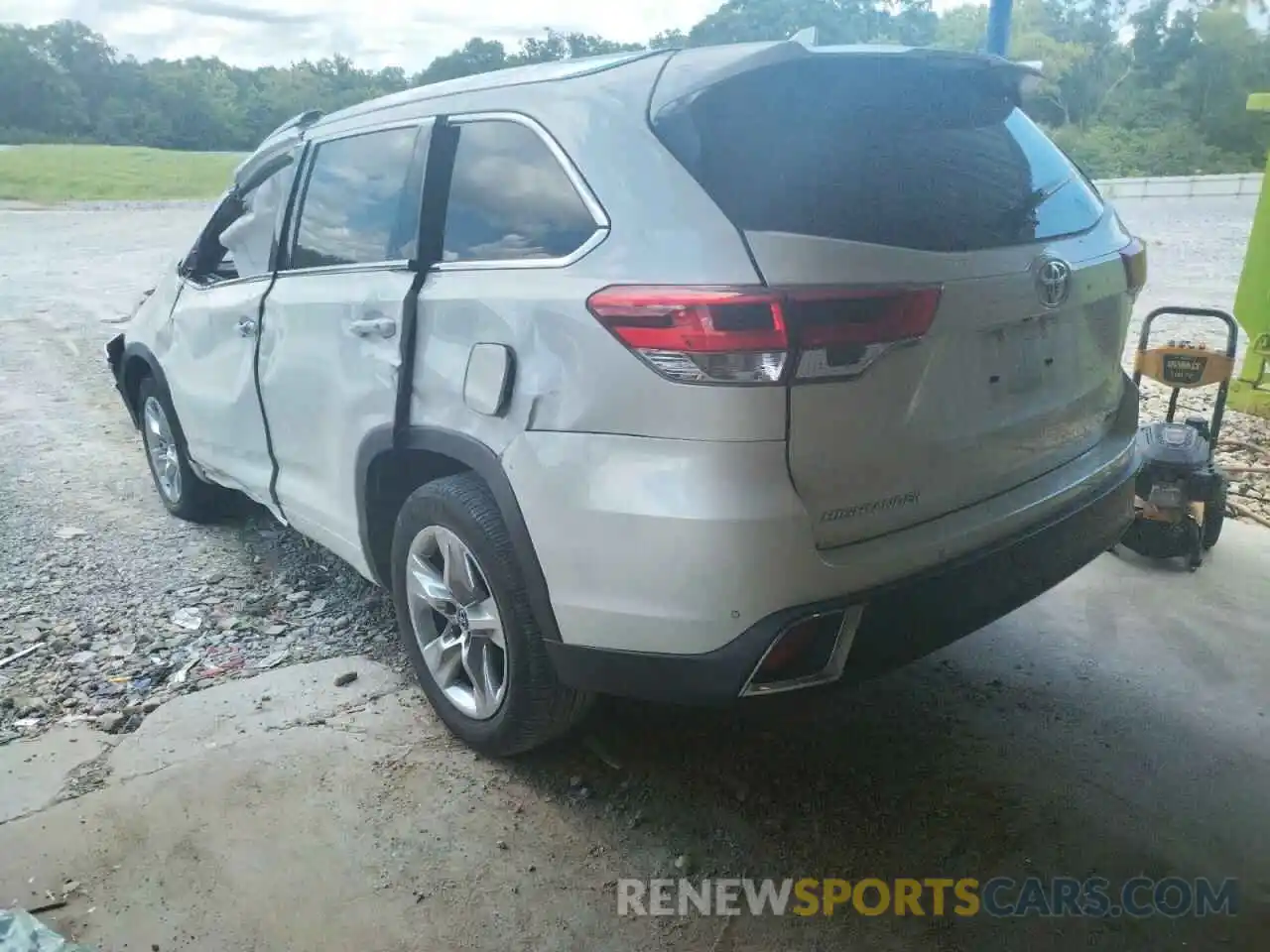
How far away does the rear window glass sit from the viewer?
1808 millimetres

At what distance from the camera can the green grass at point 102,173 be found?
7059 mm

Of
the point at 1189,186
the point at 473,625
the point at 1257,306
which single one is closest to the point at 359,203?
the point at 473,625

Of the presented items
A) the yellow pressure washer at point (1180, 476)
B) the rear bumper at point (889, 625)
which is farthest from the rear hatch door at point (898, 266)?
the yellow pressure washer at point (1180, 476)

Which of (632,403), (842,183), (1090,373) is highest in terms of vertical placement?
(842,183)

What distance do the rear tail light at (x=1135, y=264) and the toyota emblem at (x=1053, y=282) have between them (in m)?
0.36

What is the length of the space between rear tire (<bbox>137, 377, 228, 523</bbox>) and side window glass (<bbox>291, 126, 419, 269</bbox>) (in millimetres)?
1413

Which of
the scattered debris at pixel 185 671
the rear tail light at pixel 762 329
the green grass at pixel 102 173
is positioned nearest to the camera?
the rear tail light at pixel 762 329

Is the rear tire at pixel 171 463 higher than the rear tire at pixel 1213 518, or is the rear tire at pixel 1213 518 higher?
the rear tire at pixel 171 463

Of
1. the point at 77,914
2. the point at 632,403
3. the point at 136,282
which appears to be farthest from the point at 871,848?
the point at 136,282

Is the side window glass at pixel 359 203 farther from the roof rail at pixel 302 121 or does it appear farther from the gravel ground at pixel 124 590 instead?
the gravel ground at pixel 124 590

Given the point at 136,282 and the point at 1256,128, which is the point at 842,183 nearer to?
the point at 1256,128

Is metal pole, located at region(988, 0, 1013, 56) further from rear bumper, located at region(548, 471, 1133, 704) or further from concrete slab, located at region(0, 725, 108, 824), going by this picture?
concrete slab, located at region(0, 725, 108, 824)

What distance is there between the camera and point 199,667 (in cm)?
303

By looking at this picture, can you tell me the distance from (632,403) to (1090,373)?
4.05 feet
